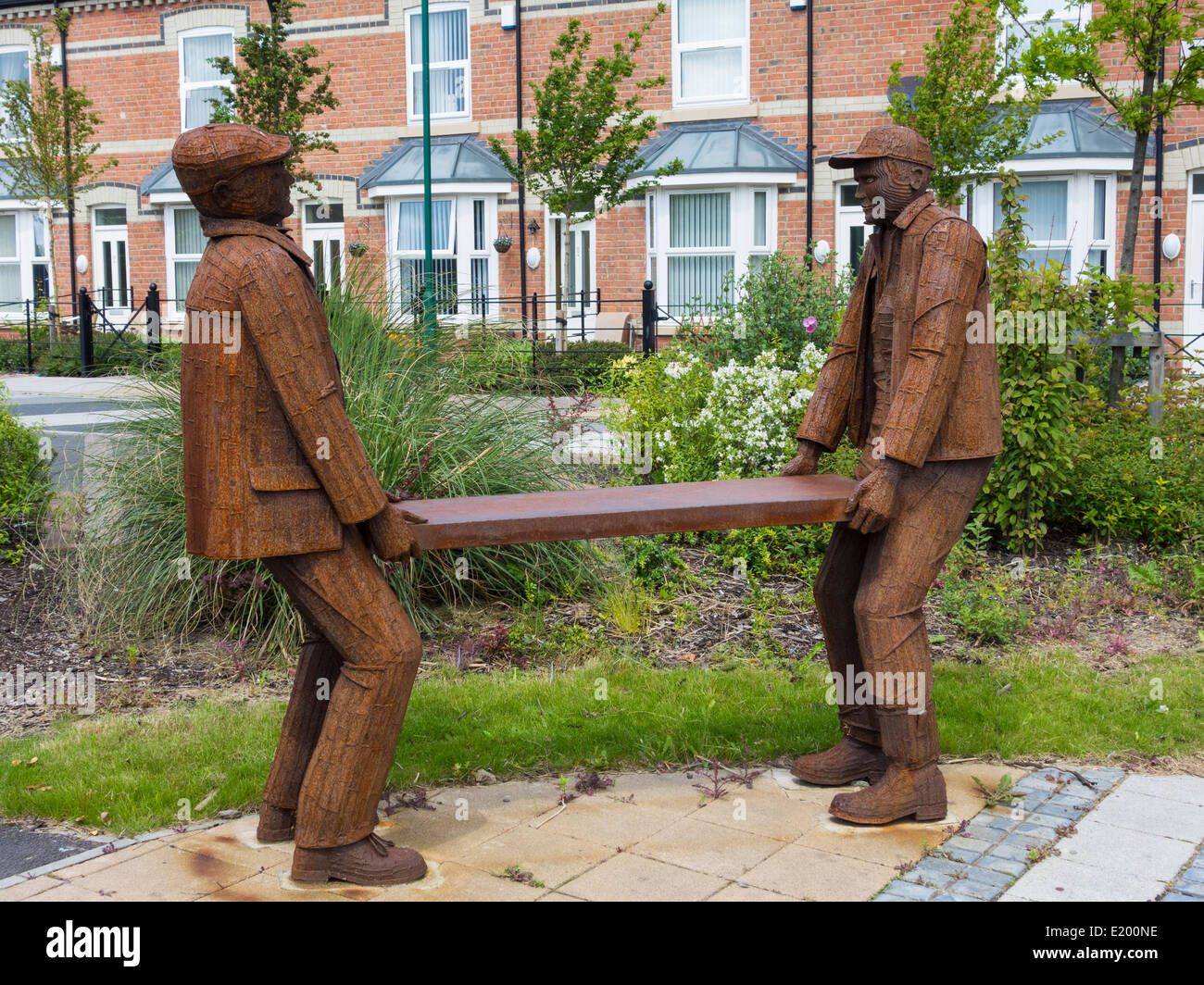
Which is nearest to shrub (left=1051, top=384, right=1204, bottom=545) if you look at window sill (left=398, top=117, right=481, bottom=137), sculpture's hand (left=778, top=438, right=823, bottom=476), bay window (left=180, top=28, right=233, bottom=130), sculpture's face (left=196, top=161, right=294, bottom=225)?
sculpture's hand (left=778, top=438, right=823, bottom=476)

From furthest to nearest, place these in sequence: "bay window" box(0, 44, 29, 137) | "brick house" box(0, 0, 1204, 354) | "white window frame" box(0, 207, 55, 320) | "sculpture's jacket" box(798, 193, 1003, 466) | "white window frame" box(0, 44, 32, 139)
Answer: "white window frame" box(0, 207, 55, 320), "bay window" box(0, 44, 29, 137), "white window frame" box(0, 44, 32, 139), "brick house" box(0, 0, 1204, 354), "sculpture's jacket" box(798, 193, 1003, 466)

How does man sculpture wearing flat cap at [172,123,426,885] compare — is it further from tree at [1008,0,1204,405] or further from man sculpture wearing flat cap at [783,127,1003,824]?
tree at [1008,0,1204,405]

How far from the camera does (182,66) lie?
78.6 feet

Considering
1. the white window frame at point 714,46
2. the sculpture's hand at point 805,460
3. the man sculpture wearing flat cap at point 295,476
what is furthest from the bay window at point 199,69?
the man sculpture wearing flat cap at point 295,476

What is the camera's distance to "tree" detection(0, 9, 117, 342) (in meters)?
22.9

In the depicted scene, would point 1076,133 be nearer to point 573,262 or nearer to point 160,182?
point 573,262

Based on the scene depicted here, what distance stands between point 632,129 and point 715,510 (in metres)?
15.3

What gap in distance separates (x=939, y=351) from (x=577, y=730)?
209 centimetres

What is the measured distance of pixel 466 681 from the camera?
18.6ft

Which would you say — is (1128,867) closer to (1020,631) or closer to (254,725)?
(1020,631)

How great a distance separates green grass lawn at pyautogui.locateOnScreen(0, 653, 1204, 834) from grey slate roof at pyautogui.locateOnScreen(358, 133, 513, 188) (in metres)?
17.0

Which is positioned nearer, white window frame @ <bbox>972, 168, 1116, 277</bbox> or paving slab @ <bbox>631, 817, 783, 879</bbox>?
paving slab @ <bbox>631, 817, 783, 879</bbox>

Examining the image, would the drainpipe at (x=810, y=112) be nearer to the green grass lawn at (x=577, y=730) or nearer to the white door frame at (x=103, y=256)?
the white door frame at (x=103, y=256)

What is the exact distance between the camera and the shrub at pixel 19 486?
7480 mm
